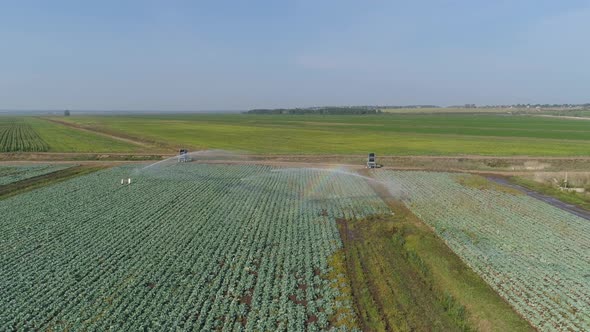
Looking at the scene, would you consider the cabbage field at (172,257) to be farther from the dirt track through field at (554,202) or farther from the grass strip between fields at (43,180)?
the dirt track through field at (554,202)

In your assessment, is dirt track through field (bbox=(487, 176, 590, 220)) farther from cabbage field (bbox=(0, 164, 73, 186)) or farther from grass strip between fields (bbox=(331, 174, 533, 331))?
cabbage field (bbox=(0, 164, 73, 186))

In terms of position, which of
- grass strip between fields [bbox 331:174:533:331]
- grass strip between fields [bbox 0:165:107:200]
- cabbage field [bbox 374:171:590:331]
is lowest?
grass strip between fields [bbox 331:174:533:331]

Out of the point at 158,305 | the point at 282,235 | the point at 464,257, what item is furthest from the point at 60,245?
the point at 464,257

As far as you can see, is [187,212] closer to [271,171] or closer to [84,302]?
[84,302]

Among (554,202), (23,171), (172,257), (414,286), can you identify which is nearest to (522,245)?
(414,286)

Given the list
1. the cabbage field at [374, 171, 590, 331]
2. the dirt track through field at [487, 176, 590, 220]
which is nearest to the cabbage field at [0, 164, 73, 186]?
the cabbage field at [374, 171, 590, 331]

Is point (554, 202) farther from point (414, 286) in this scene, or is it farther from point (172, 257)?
point (172, 257)
